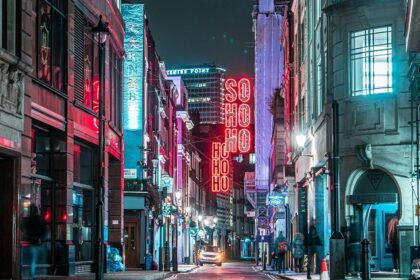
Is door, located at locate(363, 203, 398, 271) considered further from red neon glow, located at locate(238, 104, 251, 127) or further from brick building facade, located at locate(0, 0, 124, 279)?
red neon glow, located at locate(238, 104, 251, 127)

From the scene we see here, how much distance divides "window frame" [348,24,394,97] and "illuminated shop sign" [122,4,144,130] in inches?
830

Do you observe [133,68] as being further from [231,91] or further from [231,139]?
[231,91]

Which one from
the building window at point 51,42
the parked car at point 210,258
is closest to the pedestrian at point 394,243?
the building window at point 51,42

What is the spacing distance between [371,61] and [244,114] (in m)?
70.5

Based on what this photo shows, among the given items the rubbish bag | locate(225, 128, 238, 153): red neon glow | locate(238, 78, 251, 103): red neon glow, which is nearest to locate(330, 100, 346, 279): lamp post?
the rubbish bag

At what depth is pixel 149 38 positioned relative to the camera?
5762cm

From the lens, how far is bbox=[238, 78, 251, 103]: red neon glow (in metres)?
103

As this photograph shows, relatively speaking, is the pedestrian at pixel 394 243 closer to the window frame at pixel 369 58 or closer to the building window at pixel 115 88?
the window frame at pixel 369 58

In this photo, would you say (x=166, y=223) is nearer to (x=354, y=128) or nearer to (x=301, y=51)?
(x=301, y=51)

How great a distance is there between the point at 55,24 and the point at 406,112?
12.4 m

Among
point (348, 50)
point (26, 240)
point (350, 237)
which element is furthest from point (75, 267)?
point (348, 50)

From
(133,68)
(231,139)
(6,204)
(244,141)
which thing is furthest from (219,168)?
(6,204)

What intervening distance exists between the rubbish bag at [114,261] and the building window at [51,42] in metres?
12.6

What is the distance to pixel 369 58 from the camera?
3291cm
